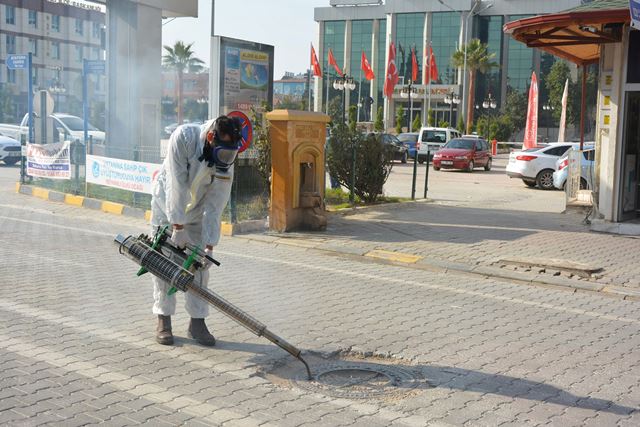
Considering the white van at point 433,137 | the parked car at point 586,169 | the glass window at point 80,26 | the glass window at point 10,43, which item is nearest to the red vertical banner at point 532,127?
the white van at point 433,137

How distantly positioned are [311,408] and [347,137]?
11.0m

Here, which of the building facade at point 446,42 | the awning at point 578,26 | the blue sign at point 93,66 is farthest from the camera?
the building facade at point 446,42

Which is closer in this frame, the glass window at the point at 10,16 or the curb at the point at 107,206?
the curb at the point at 107,206

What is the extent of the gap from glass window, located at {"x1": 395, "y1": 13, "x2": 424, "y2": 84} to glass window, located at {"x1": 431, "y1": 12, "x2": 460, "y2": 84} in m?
1.40

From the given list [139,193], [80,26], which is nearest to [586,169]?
[139,193]

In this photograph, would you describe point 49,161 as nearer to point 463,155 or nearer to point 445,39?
point 463,155

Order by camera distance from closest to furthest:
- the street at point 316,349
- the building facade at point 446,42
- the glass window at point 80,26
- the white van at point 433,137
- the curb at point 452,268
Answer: the street at point 316,349 < the curb at point 452,268 < the white van at point 433,137 < the glass window at point 80,26 < the building facade at point 446,42

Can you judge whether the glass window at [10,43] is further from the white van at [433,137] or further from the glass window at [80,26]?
the white van at [433,137]

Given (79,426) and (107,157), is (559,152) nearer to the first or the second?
(107,157)

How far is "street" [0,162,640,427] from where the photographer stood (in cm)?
476

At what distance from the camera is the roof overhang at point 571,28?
11.7 metres

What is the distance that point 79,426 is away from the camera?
4.34 metres

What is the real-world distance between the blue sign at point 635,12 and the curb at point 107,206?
249 inches

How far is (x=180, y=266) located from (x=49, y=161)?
12101 millimetres
